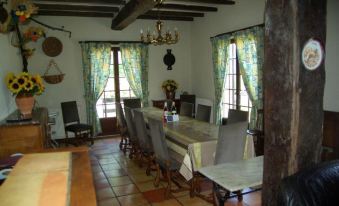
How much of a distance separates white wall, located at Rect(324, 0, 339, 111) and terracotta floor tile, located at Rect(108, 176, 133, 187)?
2833mm

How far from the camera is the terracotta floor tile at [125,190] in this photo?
3.46 metres

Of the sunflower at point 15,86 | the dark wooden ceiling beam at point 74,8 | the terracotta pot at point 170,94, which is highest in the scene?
the dark wooden ceiling beam at point 74,8

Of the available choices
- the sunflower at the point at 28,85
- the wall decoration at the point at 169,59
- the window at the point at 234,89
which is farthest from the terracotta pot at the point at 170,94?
the sunflower at the point at 28,85

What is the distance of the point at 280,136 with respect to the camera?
1.80 m

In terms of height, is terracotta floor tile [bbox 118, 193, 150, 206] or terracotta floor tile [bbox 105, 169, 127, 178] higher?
terracotta floor tile [bbox 105, 169, 127, 178]

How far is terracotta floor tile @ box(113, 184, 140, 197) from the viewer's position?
11.3 feet

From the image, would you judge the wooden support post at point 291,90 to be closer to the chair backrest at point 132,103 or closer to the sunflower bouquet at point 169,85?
the chair backrest at point 132,103

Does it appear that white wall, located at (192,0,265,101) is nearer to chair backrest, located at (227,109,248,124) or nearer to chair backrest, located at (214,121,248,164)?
chair backrest, located at (227,109,248,124)

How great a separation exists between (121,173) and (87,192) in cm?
296

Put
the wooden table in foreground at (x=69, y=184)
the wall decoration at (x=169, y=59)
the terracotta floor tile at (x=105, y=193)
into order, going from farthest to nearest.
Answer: the wall decoration at (x=169, y=59)
the terracotta floor tile at (x=105, y=193)
the wooden table in foreground at (x=69, y=184)

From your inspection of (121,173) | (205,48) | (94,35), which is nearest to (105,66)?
(94,35)

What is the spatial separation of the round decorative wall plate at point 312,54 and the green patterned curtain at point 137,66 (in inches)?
198

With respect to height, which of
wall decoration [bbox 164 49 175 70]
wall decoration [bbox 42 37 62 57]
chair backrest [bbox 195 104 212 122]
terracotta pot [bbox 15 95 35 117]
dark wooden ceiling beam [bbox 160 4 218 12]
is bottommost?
chair backrest [bbox 195 104 212 122]

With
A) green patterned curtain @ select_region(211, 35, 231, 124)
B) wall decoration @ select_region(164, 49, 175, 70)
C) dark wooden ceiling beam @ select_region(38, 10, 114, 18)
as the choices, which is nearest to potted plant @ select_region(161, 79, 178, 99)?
wall decoration @ select_region(164, 49, 175, 70)
